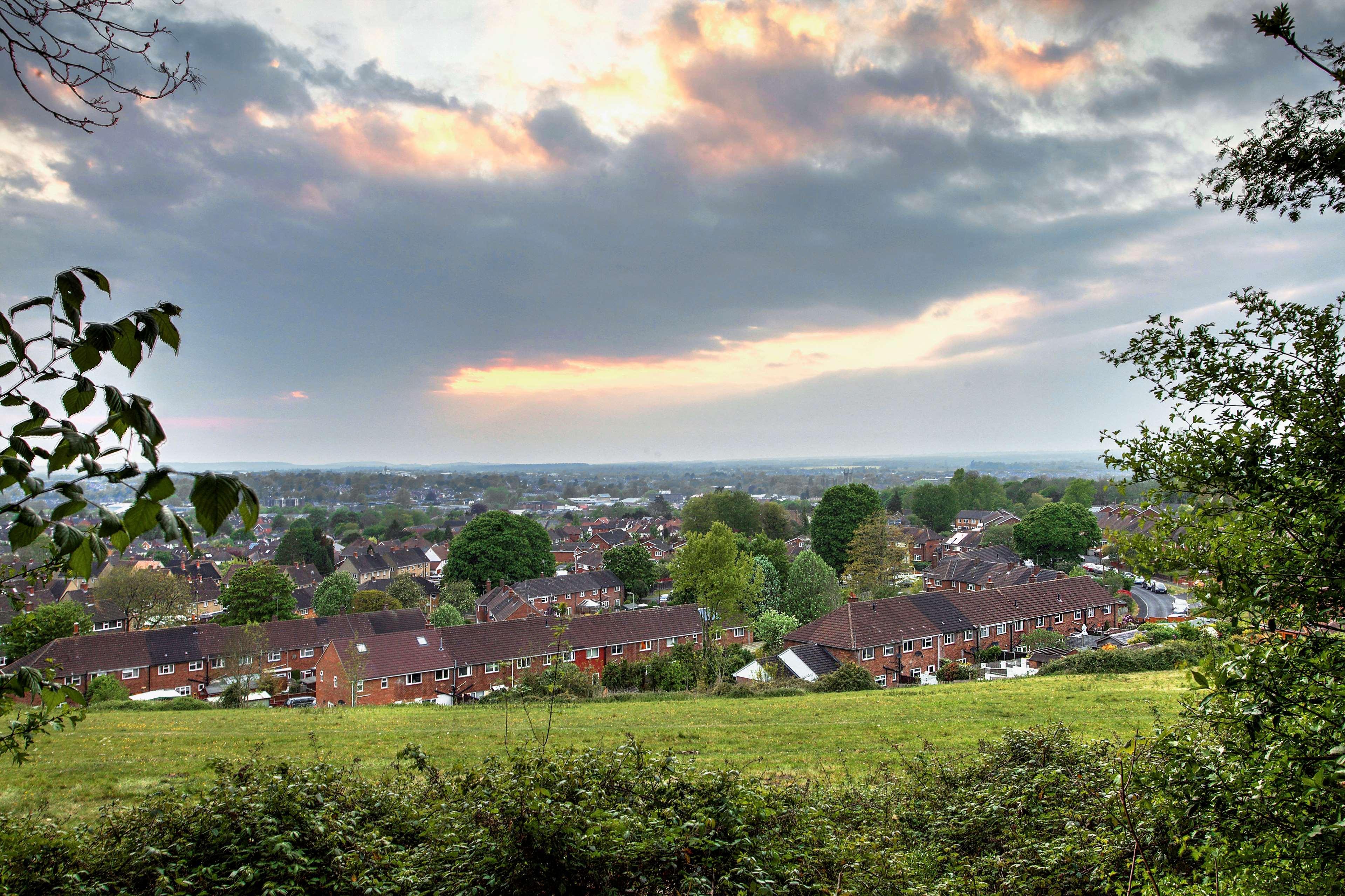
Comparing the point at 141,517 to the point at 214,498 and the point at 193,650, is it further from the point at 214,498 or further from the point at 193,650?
the point at 193,650

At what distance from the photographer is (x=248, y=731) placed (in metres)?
14.8

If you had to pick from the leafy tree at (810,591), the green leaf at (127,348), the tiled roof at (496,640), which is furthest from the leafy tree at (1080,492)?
the green leaf at (127,348)

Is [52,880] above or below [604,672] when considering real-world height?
above

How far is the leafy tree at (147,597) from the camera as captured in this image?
37.8 meters

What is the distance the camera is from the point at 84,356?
73.2 inches

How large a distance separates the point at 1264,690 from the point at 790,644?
91.8 feet

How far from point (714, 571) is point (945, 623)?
11.6m

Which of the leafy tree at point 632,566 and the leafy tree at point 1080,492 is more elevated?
the leafy tree at point 1080,492

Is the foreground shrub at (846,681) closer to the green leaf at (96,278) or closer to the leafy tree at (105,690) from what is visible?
the green leaf at (96,278)

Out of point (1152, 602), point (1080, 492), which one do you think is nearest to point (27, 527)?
point (1152, 602)

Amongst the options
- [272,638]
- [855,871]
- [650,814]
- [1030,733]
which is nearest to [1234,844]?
[855,871]

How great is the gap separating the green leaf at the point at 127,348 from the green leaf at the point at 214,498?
66 centimetres

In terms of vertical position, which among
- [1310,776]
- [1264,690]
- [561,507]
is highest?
[1264,690]

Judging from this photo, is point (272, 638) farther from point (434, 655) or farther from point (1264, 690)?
point (1264, 690)
